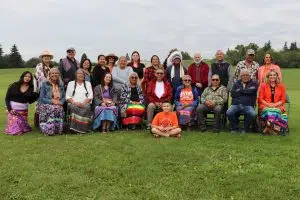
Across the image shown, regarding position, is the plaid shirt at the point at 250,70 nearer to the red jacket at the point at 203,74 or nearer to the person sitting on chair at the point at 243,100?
the person sitting on chair at the point at 243,100

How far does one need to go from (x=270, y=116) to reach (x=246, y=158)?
276 centimetres

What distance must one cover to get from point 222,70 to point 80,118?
12.9 ft

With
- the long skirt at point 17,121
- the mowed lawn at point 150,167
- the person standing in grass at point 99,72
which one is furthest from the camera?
the person standing in grass at point 99,72

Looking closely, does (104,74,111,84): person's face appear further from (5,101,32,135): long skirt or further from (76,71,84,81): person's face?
(5,101,32,135): long skirt

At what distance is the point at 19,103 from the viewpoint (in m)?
10.5

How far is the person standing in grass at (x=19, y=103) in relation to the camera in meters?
10.3

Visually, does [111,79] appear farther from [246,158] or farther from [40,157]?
[246,158]

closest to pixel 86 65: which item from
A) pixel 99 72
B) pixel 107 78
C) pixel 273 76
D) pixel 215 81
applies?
pixel 99 72

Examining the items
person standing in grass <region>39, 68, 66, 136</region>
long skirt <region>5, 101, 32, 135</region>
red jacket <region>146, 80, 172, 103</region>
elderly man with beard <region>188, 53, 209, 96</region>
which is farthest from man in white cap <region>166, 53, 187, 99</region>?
long skirt <region>5, 101, 32, 135</region>

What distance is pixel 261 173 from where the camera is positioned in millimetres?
6516

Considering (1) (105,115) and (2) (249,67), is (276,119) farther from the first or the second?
(1) (105,115)

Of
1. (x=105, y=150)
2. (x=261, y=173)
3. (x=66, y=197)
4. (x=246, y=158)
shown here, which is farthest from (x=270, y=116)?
(x=66, y=197)

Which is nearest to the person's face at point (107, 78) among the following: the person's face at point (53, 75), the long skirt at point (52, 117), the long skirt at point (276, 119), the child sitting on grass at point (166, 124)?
the person's face at point (53, 75)

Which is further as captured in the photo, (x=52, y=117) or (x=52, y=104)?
(x=52, y=104)
